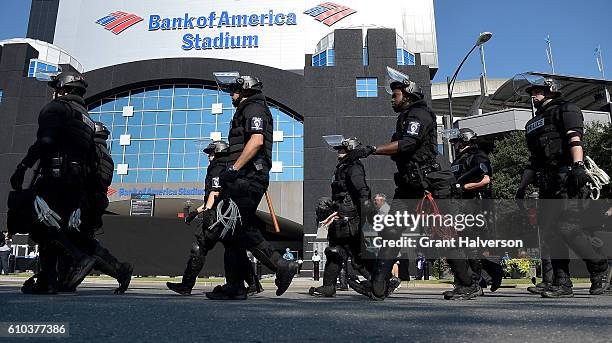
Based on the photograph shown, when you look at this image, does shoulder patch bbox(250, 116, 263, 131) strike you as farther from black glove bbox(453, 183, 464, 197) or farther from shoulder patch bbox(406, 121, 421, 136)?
black glove bbox(453, 183, 464, 197)

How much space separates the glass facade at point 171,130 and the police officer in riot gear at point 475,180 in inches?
978

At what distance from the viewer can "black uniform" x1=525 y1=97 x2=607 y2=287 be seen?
4953 mm

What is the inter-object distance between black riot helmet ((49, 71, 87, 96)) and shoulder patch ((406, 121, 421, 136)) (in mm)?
3610

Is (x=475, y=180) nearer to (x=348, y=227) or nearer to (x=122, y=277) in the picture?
(x=348, y=227)

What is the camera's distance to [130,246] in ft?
48.9

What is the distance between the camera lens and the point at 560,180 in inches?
199

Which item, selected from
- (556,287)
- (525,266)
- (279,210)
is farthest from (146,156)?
(556,287)

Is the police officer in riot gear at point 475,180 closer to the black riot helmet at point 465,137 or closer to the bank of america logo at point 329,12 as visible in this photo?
the black riot helmet at point 465,137

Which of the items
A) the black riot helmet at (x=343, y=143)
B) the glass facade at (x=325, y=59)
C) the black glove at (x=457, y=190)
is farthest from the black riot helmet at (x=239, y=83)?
the glass facade at (x=325, y=59)

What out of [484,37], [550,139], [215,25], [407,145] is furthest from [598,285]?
[215,25]

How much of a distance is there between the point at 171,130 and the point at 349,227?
3027 centimetres

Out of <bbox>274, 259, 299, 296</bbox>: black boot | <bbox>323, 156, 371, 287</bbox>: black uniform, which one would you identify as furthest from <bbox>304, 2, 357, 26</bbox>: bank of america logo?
<bbox>274, 259, 299, 296</bbox>: black boot

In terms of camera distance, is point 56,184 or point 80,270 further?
point 56,184

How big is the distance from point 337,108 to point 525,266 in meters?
17.3
